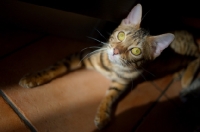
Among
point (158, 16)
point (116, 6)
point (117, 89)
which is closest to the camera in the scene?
point (116, 6)

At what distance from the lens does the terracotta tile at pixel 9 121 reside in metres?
0.96

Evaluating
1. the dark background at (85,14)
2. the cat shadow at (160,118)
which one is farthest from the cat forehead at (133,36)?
the cat shadow at (160,118)

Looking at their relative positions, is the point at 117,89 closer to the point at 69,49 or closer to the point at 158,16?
the point at 69,49

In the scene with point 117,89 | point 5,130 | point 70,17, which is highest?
point 70,17

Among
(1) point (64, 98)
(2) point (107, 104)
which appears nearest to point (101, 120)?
(2) point (107, 104)

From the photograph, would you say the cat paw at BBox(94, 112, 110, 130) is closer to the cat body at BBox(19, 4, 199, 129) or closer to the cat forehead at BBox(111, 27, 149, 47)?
the cat body at BBox(19, 4, 199, 129)

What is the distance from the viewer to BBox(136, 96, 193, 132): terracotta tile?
3.96 ft

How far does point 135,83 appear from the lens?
1.38 metres

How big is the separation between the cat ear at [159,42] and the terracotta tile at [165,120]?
40 centimetres

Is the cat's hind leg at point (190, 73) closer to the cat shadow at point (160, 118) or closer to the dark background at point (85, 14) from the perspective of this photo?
the cat shadow at point (160, 118)

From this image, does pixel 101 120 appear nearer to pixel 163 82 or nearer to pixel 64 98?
pixel 64 98

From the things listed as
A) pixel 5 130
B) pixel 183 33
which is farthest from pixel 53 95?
pixel 183 33

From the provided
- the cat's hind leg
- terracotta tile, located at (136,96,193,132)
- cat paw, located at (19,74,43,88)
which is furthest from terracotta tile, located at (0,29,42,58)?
the cat's hind leg

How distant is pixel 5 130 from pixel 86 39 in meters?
0.76
